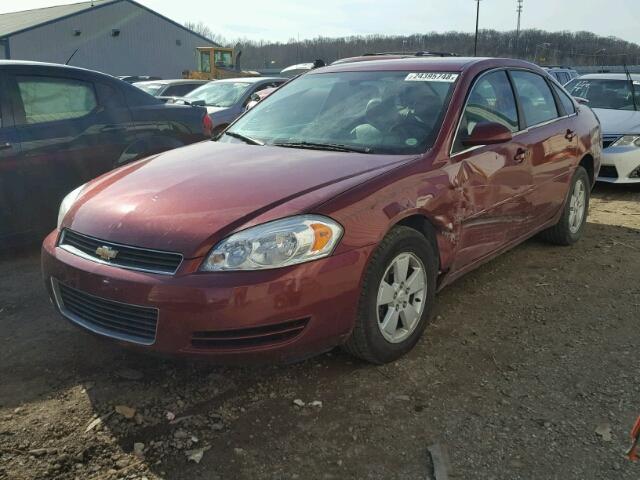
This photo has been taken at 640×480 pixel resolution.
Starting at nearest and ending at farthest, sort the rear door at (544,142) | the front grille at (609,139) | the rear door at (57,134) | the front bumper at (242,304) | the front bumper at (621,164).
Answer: the front bumper at (242,304) < the rear door at (544,142) < the rear door at (57,134) < the front bumper at (621,164) < the front grille at (609,139)

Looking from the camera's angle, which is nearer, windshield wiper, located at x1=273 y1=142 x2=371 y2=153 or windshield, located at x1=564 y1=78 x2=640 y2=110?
windshield wiper, located at x1=273 y1=142 x2=371 y2=153

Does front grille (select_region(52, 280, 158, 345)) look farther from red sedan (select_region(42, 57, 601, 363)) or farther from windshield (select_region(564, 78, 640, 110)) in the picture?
windshield (select_region(564, 78, 640, 110))

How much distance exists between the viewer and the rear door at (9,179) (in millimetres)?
4641

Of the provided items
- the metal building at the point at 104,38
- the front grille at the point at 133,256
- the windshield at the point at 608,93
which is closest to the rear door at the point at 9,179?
the front grille at the point at 133,256

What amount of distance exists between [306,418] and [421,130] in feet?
5.86

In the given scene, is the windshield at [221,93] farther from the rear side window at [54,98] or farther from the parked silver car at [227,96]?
the rear side window at [54,98]

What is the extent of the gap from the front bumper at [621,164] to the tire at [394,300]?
17.3 ft

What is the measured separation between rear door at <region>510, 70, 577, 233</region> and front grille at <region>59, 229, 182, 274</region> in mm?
2783

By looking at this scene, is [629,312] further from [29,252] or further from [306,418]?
[29,252]

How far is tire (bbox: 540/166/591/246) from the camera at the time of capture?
5109 mm

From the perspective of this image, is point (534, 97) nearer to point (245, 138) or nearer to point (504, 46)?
point (245, 138)

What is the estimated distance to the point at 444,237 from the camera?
3348mm

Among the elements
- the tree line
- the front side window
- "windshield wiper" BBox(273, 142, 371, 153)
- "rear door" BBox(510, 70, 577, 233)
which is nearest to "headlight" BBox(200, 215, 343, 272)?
"windshield wiper" BBox(273, 142, 371, 153)

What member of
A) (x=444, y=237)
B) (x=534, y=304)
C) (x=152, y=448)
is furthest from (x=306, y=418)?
(x=534, y=304)
